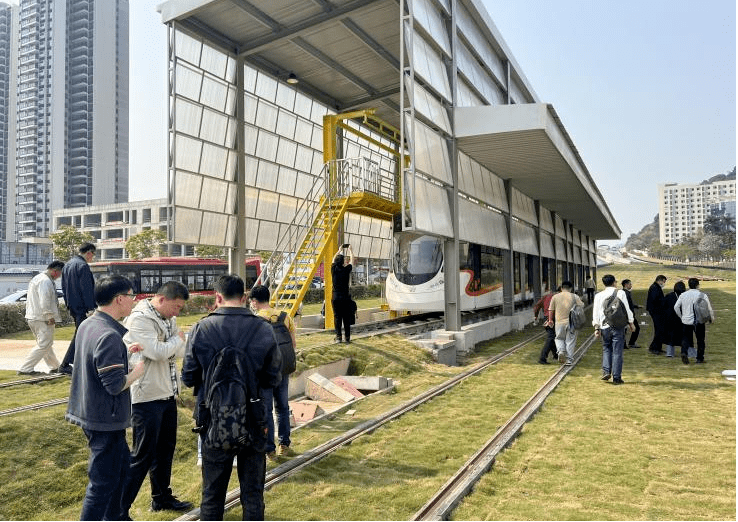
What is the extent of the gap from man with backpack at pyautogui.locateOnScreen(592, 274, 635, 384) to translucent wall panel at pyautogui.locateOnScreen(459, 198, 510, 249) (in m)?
6.44

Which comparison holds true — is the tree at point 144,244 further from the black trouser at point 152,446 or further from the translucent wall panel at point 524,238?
the black trouser at point 152,446

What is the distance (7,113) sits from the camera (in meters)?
125

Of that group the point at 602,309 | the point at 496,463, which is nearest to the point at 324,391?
the point at 496,463

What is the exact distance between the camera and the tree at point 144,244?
6531 centimetres

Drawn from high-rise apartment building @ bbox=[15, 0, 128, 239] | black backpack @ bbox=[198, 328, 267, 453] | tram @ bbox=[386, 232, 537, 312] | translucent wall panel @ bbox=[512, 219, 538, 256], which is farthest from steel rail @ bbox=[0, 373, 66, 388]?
high-rise apartment building @ bbox=[15, 0, 128, 239]

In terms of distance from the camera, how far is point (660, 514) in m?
4.62

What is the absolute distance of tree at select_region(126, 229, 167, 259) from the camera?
65312mm

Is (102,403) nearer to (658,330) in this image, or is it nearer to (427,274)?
(658,330)

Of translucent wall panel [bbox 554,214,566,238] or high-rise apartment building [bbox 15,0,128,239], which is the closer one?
translucent wall panel [bbox 554,214,566,238]

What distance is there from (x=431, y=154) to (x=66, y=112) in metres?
127

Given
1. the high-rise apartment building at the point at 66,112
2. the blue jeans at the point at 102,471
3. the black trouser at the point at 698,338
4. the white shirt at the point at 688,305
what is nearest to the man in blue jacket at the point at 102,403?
the blue jeans at the point at 102,471

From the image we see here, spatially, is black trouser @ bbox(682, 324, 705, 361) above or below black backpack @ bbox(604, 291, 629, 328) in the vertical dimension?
below

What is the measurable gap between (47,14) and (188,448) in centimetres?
14612

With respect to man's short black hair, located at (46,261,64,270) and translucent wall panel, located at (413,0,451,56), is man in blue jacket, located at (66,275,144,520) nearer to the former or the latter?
man's short black hair, located at (46,261,64,270)
